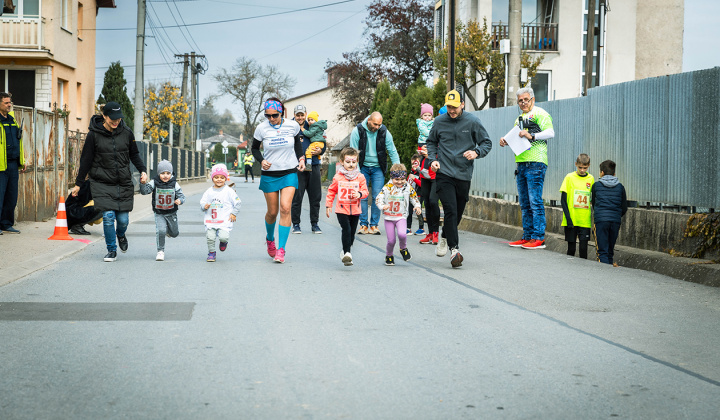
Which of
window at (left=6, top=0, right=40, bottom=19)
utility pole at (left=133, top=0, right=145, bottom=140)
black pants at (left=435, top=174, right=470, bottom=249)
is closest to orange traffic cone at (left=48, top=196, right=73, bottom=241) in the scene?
black pants at (left=435, top=174, right=470, bottom=249)

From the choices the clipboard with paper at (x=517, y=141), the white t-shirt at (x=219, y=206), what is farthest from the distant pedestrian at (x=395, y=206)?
the clipboard with paper at (x=517, y=141)

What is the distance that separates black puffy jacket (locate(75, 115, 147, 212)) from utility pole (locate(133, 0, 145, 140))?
18.2m

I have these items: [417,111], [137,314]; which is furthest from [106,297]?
[417,111]

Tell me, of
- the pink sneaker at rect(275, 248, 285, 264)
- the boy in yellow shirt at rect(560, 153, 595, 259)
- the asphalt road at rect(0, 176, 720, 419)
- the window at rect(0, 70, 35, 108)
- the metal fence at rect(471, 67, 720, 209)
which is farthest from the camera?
the window at rect(0, 70, 35, 108)

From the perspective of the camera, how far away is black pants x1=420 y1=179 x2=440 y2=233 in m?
12.7

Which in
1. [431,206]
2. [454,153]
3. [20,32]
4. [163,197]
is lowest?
[431,206]

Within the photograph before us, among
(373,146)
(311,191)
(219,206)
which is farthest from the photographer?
(311,191)

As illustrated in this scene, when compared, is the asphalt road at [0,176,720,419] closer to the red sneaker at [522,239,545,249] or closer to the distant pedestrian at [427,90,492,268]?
the distant pedestrian at [427,90,492,268]

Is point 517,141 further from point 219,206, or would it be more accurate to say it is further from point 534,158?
point 219,206

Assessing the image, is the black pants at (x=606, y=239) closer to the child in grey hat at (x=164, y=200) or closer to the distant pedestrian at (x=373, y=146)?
the distant pedestrian at (x=373, y=146)

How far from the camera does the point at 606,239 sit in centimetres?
1080

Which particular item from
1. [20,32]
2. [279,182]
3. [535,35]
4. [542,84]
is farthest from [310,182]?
[542,84]

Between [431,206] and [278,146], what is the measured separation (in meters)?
3.38

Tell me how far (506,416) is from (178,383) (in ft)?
5.87
